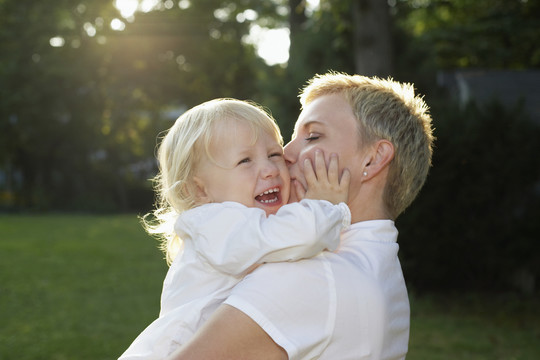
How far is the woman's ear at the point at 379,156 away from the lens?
251 centimetres

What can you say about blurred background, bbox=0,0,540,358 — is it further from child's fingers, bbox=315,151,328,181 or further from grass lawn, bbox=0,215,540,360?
child's fingers, bbox=315,151,328,181

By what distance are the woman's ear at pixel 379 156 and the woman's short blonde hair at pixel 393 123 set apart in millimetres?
22

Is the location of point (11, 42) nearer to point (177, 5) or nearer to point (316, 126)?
point (177, 5)

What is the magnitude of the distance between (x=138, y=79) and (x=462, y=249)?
28976mm

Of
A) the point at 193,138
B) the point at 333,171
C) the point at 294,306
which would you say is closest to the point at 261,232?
the point at 294,306

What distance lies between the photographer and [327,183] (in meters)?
2.41

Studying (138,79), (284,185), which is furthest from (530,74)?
(138,79)

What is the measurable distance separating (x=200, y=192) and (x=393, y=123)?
0.83 meters

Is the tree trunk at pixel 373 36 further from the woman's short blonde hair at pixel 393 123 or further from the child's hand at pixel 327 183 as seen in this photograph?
the child's hand at pixel 327 183

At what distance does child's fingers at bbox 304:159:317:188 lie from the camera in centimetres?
245

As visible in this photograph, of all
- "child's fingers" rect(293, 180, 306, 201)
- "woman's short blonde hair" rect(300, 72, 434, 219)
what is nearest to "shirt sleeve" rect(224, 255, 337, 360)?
"child's fingers" rect(293, 180, 306, 201)

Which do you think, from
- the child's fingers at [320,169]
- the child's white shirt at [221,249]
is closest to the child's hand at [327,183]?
the child's fingers at [320,169]

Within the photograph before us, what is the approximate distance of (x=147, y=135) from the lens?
3762 centimetres

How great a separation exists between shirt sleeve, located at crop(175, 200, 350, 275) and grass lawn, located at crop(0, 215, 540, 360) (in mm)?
6086
